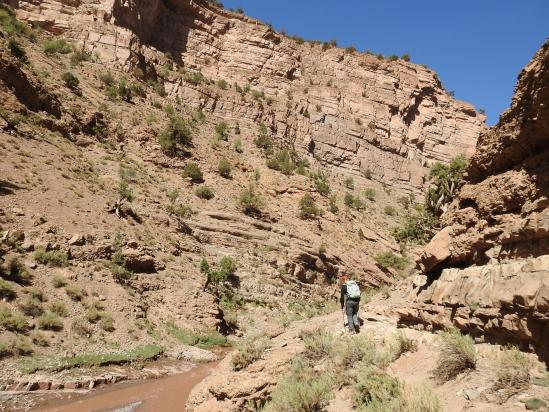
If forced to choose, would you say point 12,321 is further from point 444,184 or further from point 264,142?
point 264,142

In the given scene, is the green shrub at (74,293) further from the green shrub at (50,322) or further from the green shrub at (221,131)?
the green shrub at (221,131)

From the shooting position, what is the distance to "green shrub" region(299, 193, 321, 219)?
3172cm

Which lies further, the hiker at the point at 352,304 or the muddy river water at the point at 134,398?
the muddy river water at the point at 134,398

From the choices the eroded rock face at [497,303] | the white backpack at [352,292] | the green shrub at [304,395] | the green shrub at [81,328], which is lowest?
the green shrub at [81,328]

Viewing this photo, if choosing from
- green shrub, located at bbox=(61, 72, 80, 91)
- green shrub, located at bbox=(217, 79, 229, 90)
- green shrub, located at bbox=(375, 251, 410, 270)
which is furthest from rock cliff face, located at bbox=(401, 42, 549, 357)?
green shrub, located at bbox=(217, 79, 229, 90)

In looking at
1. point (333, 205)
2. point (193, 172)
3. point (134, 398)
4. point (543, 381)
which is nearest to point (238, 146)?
point (193, 172)

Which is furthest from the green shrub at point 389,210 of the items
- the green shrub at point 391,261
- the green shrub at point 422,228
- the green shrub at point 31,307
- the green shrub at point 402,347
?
the green shrub at point 402,347

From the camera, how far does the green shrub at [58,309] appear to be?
14.2 m

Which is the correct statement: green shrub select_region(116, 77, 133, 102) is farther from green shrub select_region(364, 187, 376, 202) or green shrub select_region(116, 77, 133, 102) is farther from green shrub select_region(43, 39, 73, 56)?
green shrub select_region(364, 187, 376, 202)

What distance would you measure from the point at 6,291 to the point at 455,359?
516 inches

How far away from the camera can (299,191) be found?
111 feet

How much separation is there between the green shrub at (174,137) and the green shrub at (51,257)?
15850mm

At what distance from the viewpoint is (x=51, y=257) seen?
1609cm

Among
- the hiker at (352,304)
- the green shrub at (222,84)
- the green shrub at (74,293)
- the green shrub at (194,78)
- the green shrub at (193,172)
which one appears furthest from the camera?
the green shrub at (222,84)
